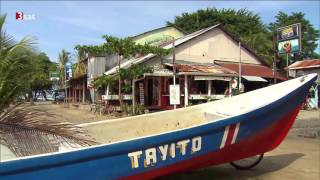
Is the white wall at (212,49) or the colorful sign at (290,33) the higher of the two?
the colorful sign at (290,33)

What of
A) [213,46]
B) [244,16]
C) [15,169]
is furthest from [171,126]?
[244,16]

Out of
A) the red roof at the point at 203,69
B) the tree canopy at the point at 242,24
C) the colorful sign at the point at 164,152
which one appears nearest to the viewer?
the colorful sign at the point at 164,152

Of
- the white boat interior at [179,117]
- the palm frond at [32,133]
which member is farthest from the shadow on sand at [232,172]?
the palm frond at [32,133]

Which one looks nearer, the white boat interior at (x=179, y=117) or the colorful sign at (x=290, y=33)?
the white boat interior at (x=179, y=117)

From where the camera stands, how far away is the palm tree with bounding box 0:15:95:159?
5105mm

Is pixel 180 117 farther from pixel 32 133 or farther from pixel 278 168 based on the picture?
pixel 32 133

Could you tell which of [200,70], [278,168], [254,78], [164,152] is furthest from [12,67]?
[254,78]

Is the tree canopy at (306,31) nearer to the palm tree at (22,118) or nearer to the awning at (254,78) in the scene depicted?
the awning at (254,78)

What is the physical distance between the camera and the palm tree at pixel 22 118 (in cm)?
511

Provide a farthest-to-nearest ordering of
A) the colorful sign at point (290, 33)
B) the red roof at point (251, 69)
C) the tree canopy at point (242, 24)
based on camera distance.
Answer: the tree canopy at point (242, 24)
the colorful sign at point (290, 33)
the red roof at point (251, 69)

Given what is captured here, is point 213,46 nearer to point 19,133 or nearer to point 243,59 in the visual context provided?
point 243,59

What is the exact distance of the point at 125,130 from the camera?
23.9 feet

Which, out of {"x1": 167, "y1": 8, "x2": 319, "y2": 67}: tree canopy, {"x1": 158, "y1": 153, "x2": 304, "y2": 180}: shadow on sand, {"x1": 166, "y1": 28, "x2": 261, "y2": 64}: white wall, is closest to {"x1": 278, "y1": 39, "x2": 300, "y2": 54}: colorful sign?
{"x1": 166, "y1": 28, "x2": 261, "y2": 64}: white wall

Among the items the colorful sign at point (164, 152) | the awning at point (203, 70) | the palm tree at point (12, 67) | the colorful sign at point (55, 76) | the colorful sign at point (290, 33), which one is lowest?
the colorful sign at point (164, 152)
